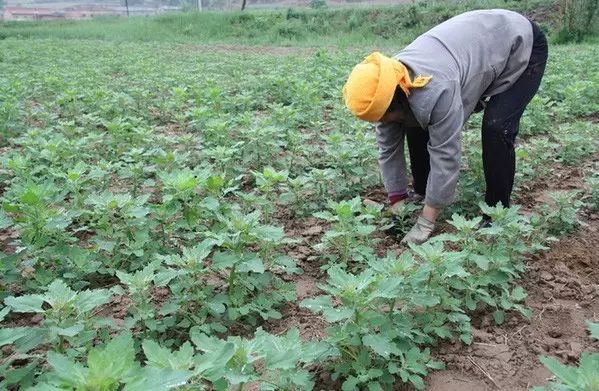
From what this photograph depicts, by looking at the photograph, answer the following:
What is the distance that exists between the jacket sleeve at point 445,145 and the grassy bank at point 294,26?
→ 55.4 feet

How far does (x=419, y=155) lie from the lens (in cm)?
374

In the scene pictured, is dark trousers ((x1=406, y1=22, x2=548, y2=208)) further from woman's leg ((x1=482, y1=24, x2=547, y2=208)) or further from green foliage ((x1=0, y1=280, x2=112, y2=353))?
green foliage ((x1=0, y1=280, x2=112, y2=353))

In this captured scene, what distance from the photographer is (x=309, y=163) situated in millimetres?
4547

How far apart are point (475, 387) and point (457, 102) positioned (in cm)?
141

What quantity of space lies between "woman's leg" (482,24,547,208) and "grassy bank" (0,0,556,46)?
53.8 feet

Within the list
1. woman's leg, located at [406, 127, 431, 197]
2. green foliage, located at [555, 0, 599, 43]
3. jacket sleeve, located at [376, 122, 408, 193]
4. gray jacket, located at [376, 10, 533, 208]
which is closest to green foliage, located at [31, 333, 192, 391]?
gray jacket, located at [376, 10, 533, 208]

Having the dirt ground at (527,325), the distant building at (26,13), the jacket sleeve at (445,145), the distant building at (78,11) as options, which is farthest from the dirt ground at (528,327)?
the distant building at (26,13)

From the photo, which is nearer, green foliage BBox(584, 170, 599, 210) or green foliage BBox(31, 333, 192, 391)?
green foliage BBox(31, 333, 192, 391)

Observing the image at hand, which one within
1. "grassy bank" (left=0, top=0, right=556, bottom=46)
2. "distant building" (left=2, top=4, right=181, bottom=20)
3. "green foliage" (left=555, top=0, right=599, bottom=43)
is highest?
"green foliage" (left=555, top=0, right=599, bottom=43)

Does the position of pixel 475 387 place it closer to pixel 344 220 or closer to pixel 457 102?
pixel 344 220

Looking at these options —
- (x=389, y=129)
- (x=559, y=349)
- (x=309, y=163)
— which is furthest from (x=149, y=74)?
(x=559, y=349)

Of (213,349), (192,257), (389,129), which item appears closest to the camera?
(213,349)

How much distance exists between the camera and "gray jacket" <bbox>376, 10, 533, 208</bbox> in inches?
116

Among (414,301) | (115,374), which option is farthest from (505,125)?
(115,374)
